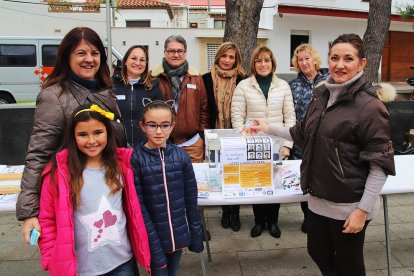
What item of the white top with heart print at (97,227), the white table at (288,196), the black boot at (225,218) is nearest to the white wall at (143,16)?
the black boot at (225,218)

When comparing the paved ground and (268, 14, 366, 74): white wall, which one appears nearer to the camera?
the paved ground

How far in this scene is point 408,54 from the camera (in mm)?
16906

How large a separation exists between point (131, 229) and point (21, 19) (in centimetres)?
1500

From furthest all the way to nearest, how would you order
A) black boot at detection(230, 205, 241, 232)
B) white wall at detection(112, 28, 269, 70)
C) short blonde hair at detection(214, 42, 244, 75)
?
white wall at detection(112, 28, 269, 70) → black boot at detection(230, 205, 241, 232) → short blonde hair at detection(214, 42, 244, 75)

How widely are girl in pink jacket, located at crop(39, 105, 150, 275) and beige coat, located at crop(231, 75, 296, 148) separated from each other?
4.91 feet

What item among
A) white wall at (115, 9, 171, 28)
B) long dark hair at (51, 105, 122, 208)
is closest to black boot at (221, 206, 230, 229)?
long dark hair at (51, 105, 122, 208)

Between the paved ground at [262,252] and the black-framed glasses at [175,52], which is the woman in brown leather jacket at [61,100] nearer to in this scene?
the black-framed glasses at [175,52]

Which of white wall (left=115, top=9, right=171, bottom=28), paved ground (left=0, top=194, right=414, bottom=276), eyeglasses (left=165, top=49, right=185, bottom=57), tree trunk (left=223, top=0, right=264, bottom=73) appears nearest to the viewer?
paved ground (left=0, top=194, right=414, bottom=276)

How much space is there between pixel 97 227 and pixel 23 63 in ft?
34.7

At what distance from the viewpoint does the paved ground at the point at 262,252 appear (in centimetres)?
280

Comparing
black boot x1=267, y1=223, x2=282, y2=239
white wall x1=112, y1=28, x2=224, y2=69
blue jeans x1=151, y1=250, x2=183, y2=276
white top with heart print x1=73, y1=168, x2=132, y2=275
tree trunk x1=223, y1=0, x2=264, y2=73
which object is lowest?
black boot x1=267, y1=223, x2=282, y2=239

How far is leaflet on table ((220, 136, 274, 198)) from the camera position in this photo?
2182 mm

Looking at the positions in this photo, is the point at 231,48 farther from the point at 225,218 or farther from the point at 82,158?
the point at 82,158

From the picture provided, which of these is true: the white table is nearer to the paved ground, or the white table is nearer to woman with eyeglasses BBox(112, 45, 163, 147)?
the paved ground
